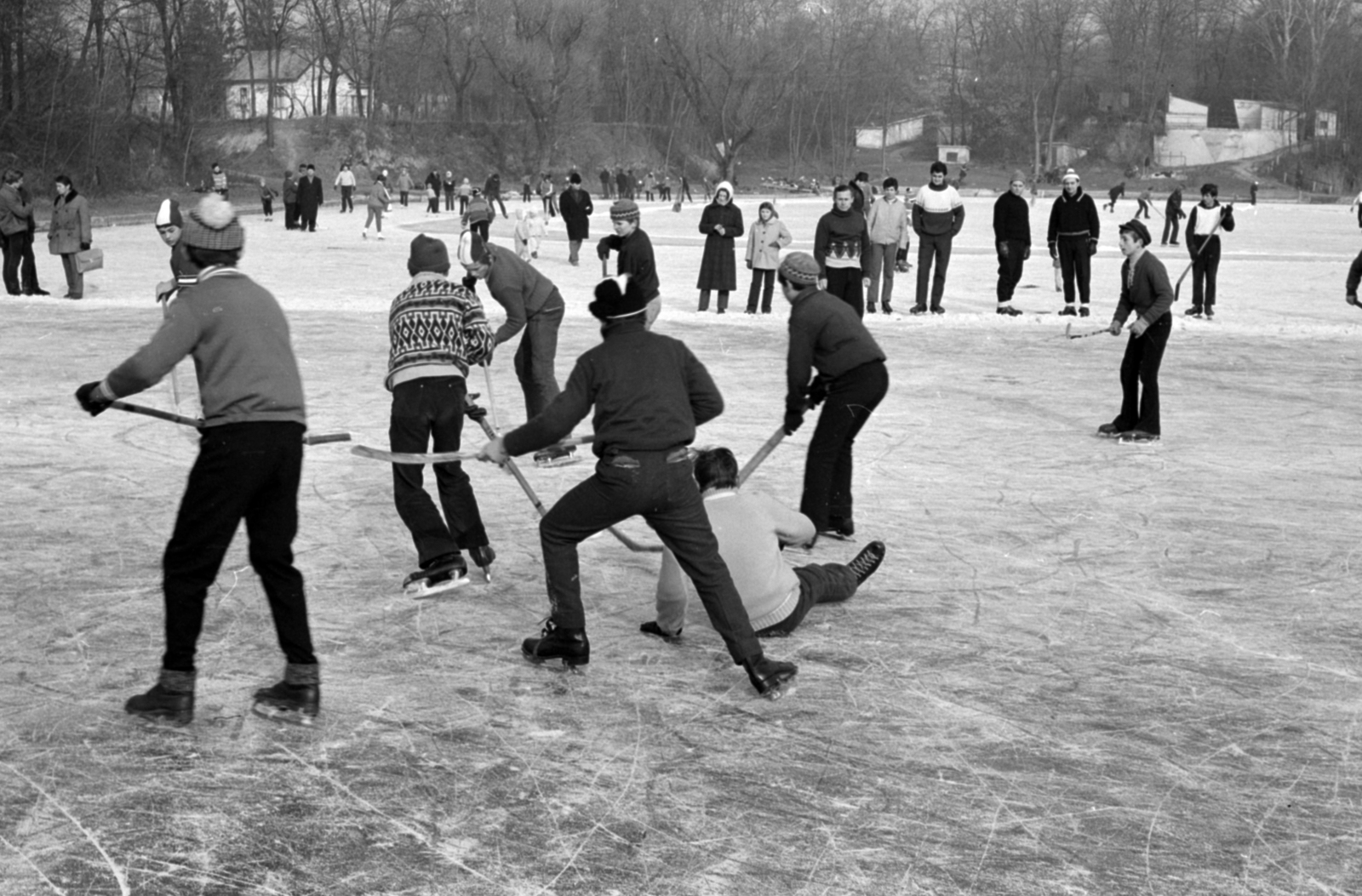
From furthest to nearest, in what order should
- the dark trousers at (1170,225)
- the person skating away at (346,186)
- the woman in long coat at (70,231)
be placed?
1. the person skating away at (346,186)
2. the dark trousers at (1170,225)
3. the woman in long coat at (70,231)

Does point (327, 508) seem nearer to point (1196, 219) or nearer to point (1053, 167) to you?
point (1196, 219)

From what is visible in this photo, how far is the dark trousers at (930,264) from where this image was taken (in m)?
17.7

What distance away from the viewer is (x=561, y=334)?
15602 millimetres

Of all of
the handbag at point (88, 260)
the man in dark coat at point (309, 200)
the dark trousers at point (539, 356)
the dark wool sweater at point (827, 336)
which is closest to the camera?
the dark wool sweater at point (827, 336)

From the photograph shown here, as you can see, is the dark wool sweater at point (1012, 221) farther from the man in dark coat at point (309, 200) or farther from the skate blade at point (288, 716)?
the man in dark coat at point (309, 200)

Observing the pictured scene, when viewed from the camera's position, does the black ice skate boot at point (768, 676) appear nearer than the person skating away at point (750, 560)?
Yes

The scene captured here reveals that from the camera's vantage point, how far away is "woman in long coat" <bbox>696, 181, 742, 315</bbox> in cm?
1747

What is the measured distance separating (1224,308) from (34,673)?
15.7 meters

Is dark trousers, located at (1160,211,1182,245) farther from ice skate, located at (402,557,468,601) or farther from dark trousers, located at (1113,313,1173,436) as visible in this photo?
ice skate, located at (402,557,468,601)

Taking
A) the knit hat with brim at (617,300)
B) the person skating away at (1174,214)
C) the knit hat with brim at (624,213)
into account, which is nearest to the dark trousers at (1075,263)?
the knit hat with brim at (624,213)

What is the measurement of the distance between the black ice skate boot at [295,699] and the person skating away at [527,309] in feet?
11.3

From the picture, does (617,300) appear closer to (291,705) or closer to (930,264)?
(291,705)

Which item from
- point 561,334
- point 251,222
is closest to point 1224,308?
point 561,334

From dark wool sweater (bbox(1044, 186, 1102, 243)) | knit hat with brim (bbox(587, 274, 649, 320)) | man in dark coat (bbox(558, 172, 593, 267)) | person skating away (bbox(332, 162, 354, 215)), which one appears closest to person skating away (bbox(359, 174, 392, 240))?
man in dark coat (bbox(558, 172, 593, 267))
